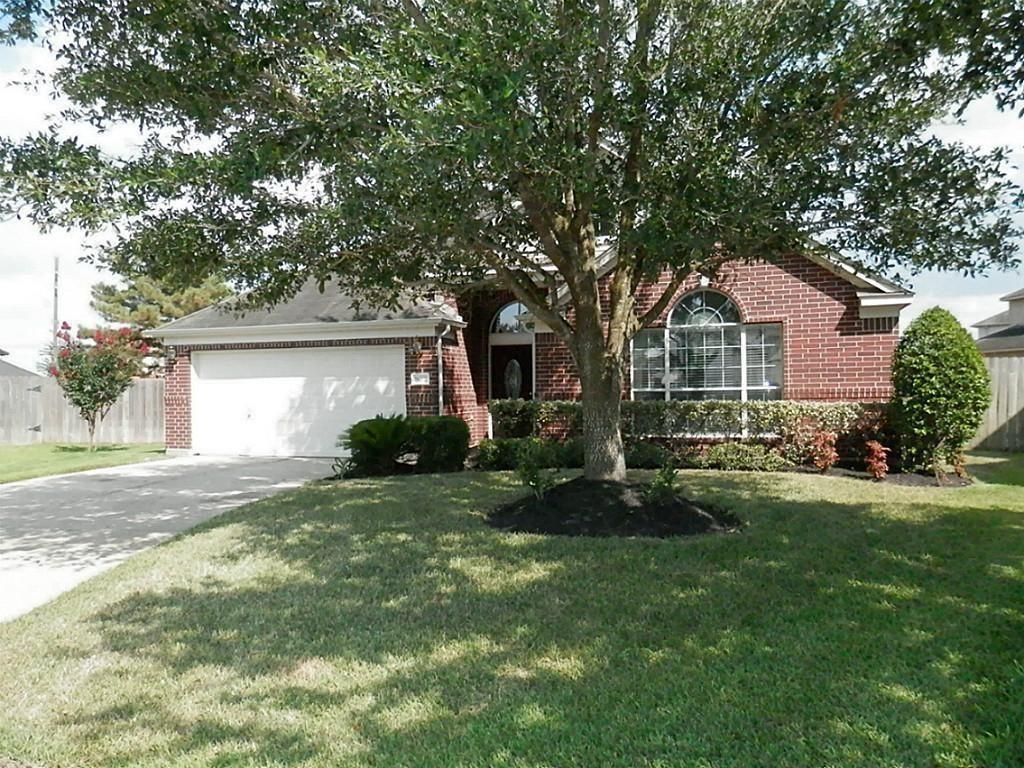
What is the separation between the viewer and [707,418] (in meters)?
12.2

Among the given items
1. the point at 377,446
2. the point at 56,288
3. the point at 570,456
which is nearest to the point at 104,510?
the point at 377,446

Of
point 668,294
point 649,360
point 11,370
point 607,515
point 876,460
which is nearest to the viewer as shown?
point 607,515

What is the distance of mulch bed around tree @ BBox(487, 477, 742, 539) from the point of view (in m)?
6.83

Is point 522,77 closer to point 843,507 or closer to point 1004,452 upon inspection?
point 843,507

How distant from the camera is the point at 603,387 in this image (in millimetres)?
7684

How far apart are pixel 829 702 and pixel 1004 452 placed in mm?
13583

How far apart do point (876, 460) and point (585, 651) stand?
791cm

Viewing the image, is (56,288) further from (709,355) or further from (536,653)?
(536,653)

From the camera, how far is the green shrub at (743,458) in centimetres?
1130

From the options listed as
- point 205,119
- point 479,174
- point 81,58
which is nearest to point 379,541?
point 479,174

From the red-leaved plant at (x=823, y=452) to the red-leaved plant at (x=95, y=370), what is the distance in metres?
15.7

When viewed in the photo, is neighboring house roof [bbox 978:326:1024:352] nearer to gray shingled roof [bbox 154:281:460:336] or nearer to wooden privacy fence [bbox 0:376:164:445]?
gray shingled roof [bbox 154:281:460:336]

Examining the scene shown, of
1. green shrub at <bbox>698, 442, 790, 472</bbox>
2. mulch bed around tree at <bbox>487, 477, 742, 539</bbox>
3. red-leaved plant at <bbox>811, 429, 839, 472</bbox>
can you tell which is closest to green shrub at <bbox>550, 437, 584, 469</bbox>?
green shrub at <bbox>698, 442, 790, 472</bbox>

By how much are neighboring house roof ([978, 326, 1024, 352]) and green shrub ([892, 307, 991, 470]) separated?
1464cm
